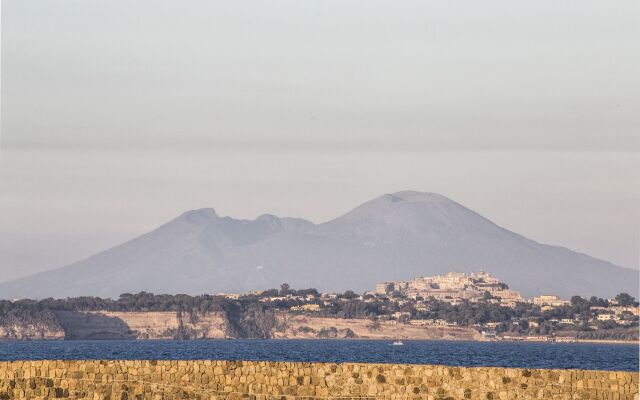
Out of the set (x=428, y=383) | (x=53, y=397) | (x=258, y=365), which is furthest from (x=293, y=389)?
(x=53, y=397)

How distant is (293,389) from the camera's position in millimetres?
38938

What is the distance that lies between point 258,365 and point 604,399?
9.93 m

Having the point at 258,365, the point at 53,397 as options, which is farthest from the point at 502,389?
the point at 53,397

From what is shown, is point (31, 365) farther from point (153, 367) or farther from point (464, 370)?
point (464, 370)

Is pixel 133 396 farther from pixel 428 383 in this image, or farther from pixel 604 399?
pixel 604 399

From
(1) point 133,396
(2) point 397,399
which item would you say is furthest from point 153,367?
(2) point 397,399

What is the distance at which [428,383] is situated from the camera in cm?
3947

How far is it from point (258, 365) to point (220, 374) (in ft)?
3.84

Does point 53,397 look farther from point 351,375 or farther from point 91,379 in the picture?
point 351,375

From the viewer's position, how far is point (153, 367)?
3941cm

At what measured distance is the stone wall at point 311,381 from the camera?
127 feet

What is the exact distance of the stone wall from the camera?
1527 inches

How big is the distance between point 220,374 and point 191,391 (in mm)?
952

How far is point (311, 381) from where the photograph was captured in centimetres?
3925
